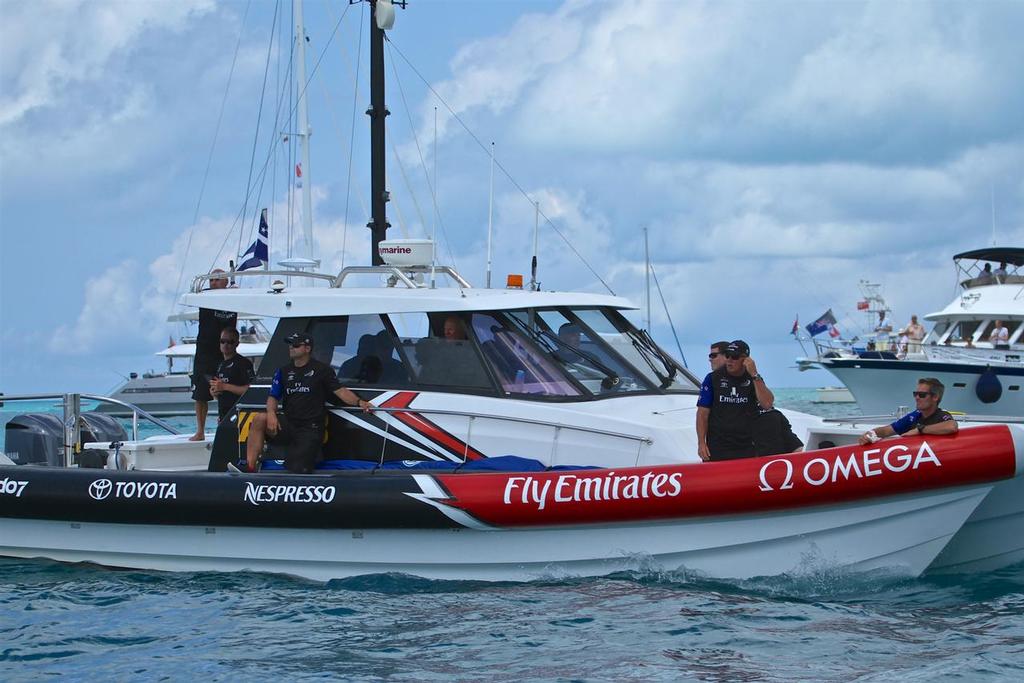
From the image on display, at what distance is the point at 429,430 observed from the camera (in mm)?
8562

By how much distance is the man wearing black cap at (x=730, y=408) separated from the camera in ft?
26.5

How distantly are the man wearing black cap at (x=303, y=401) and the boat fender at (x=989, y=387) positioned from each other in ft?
78.7

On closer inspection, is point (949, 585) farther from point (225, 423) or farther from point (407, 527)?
point (225, 423)

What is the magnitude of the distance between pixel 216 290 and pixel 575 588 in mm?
3939

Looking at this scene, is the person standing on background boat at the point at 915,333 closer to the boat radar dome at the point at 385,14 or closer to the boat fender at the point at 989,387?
the boat fender at the point at 989,387

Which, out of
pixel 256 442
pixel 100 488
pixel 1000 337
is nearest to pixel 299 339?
pixel 256 442

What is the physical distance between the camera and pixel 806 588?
765 cm

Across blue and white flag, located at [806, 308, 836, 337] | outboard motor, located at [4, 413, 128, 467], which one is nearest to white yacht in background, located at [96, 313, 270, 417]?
blue and white flag, located at [806, 308, 836, 337]

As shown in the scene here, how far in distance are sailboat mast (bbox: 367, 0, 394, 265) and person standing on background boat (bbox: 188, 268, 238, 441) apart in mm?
1466

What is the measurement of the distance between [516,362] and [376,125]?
3.30 meters

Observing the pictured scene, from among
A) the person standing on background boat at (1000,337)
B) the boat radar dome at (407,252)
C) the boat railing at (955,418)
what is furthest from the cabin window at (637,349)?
the person standing on background boat at (1000,337)

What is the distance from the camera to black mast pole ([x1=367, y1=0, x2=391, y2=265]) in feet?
35.8

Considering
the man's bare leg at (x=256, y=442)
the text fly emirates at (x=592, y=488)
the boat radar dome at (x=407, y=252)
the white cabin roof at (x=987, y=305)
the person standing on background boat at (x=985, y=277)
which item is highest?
the person standing on background boat at (x=985, y=277)

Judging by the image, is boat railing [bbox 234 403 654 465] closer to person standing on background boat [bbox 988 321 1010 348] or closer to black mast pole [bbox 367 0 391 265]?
black mast pole [bbox 367 0 391 265]
